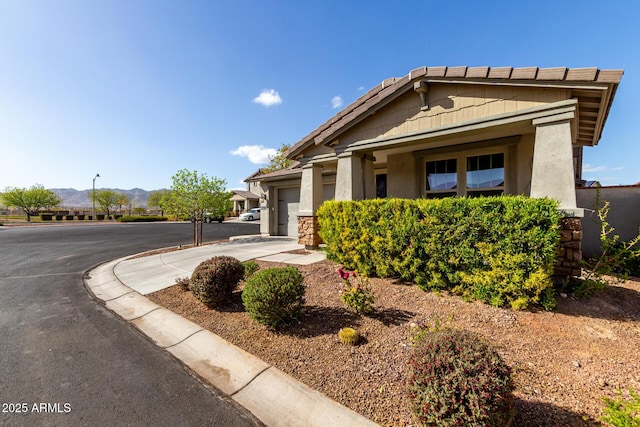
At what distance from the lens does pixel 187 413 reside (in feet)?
8.29

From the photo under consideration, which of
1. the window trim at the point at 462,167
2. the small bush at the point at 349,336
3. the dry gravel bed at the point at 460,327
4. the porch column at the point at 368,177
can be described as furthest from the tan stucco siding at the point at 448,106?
the small bush at the point at 349,336

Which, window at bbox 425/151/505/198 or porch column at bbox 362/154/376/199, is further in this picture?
porch column at bbox 362/154/376/199

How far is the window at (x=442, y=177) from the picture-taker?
26.5ft

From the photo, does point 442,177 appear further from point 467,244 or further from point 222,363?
point 222,363

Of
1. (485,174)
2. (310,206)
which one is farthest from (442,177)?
(310,206)

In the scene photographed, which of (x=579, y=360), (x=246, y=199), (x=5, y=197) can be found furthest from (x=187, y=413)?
(x=5, y=197)

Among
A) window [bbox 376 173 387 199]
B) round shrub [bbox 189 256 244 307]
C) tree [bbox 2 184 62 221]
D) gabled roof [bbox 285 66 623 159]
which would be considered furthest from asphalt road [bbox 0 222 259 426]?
tree [bbox 2 184 62 221]

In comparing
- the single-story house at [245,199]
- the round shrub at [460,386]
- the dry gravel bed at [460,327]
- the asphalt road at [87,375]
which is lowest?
the asphalt road at [87,375]

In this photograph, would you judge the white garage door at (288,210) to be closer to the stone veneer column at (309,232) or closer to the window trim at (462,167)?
the stone veneer column at (309,232)

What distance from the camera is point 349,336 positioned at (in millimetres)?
3414

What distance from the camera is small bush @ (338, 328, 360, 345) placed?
3396mm

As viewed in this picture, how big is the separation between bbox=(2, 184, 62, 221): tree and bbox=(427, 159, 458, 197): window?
171ft

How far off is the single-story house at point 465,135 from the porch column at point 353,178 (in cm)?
3

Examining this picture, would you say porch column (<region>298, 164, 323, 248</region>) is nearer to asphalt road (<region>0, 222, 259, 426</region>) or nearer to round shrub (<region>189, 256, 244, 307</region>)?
round shrub (<region>189, 256, 244, 307</region>)
